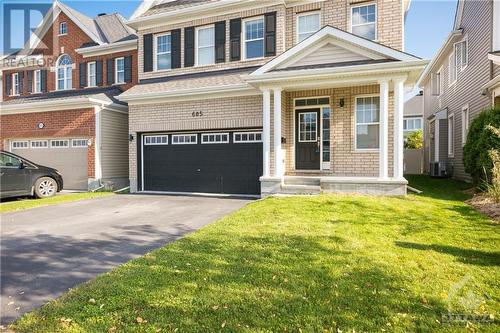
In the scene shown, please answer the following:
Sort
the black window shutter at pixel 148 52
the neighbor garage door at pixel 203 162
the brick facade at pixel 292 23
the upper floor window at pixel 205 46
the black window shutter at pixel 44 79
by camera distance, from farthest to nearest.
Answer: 1. the black window shutter at pixel 44 79
2. the black window shutter at pixel 148 52
3. the upper floor window at pixel 205 46
4. the neighbor garage door at pixel 203 162
5. the brick facade at pixel 292 23

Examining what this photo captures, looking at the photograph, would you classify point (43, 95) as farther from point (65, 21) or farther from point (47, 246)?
point (47, 246)

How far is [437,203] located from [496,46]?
6653 mm

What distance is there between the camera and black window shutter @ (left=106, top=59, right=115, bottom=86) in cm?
1606

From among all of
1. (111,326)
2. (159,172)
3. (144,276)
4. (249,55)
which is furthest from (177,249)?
(249,55)

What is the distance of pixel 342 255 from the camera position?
4.36m

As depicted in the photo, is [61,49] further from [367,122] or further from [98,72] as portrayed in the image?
[367,122]

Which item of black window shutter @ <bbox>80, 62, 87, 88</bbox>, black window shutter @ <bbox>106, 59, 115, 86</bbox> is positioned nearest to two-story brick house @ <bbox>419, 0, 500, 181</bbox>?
black window shutter @ <bbox>106, 59, 115, 86</bbox>

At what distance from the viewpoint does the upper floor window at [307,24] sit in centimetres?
1135

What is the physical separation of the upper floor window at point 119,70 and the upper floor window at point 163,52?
11.8 ft

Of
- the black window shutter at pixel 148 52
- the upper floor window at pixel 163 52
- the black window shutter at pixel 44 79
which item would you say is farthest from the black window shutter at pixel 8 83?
the upper floor window at pixel 163 52

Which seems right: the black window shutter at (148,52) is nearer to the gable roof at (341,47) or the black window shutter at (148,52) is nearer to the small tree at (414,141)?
the gable roof at (341,47)

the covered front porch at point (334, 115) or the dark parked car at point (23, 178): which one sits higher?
the covered front porch at point (334, 115)

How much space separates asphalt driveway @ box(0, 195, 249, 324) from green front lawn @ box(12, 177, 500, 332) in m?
0.44

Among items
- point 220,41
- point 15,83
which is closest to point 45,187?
point 220,41
